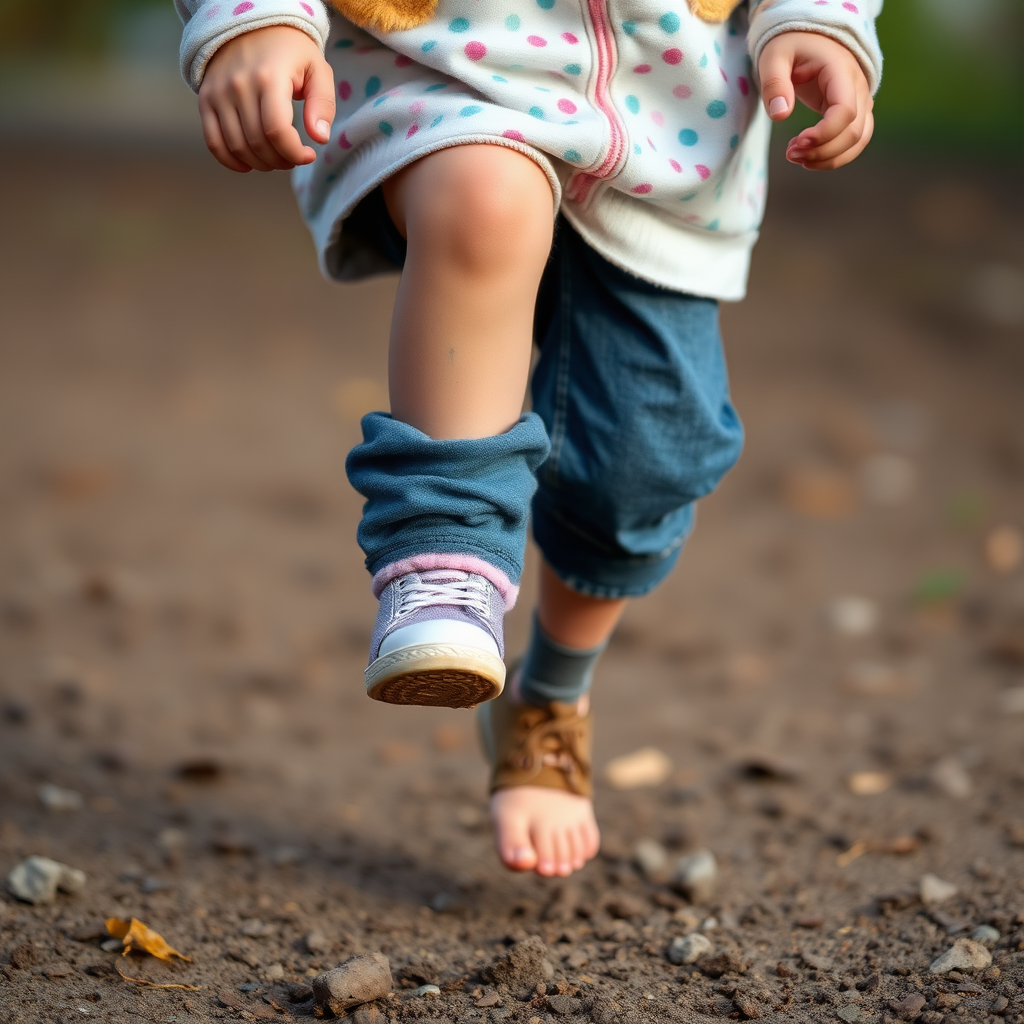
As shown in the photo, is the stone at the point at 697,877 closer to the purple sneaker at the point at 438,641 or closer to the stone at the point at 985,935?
the stone at the point at 985,935

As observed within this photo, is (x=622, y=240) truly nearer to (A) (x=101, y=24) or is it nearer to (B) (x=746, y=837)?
(B) (x=746, y=837)

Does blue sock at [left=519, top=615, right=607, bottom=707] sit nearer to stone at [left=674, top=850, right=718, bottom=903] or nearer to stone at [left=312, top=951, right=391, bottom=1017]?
stone at [left=674, top=850, right=718, bottom=903]

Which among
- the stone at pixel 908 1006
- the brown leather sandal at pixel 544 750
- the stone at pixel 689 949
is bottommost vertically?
the stone at pixel 908 1006

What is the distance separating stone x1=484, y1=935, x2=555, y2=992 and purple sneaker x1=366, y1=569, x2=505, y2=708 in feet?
1.09

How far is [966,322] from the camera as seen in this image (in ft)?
12.8

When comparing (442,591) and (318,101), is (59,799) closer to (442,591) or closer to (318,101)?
(442,591)

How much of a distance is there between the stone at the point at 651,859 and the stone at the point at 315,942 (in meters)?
0.46

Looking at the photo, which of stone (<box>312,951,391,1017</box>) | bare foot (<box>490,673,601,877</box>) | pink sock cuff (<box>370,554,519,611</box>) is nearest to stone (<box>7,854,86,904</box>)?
stone (<box>312,951,391,1017</box>)

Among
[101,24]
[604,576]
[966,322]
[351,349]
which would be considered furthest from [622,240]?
[101,24]

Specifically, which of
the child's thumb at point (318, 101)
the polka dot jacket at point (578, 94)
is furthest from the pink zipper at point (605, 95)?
the child's thumb at point (318, 101)

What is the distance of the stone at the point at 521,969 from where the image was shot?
125 cm

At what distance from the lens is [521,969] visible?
1.26 meters

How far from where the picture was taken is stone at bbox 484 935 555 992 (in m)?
1.25

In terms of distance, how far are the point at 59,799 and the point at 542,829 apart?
712 millimetres
